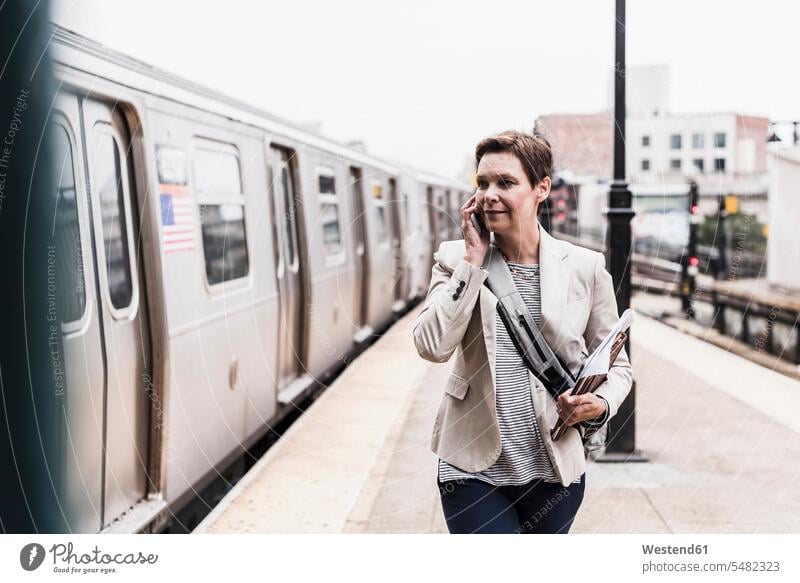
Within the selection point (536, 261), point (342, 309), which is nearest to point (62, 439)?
point (536, 261)

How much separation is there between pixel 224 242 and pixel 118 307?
1.35 m

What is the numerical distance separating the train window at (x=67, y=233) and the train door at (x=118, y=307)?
0.11 m

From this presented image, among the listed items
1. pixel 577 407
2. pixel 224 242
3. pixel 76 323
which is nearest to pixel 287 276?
pixel 224 242

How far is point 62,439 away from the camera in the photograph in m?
3.72

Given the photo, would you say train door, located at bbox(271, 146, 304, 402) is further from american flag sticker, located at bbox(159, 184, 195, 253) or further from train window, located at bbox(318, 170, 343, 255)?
american flag sticker, located at bbox(159, 184, 195, 253)

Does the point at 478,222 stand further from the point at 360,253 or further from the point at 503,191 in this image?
→ the point at 360,253

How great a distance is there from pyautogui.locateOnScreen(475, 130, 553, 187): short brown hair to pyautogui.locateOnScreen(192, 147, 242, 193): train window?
2.65 m

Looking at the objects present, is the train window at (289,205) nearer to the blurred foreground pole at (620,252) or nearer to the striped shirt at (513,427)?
the blurred foreground pole at (620,252)

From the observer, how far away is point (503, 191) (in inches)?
101

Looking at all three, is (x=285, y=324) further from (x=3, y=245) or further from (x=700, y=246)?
(x=700, y=246)

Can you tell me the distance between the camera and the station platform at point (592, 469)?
459cm

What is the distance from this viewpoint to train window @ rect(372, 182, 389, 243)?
35.1ft

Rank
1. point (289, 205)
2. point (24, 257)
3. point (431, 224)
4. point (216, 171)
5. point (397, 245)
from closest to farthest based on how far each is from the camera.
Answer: point (24, 257)
point (216, 171)
point (289, 205)
point (397, 245)
point (431, 224)
